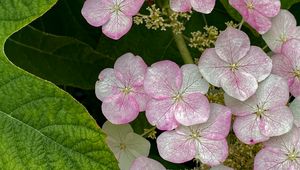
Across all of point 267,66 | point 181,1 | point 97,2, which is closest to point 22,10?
point 97,2

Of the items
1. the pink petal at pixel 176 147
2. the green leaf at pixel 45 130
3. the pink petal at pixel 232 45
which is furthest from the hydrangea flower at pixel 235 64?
the green leaf at pixel 45 130

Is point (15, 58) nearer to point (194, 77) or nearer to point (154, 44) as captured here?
point (154, 44)

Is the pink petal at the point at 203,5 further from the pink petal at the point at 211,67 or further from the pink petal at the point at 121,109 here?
the pink petal at the point at 121,109

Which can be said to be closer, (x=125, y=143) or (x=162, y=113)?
(x=162, y=113)

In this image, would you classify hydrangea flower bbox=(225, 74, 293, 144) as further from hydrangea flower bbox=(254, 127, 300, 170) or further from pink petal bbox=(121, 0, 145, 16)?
pink petal bbox=(121, 0, 145, 16)

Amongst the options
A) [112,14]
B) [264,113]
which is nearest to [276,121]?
[264,113]

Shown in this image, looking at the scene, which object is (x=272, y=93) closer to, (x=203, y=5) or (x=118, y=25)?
(x=203, y=5)
